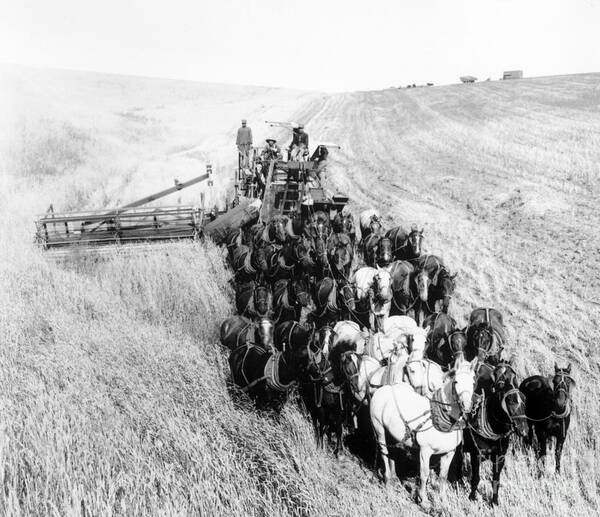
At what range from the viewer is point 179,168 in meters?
20.4

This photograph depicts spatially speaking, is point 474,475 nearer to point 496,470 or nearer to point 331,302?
point 496,470

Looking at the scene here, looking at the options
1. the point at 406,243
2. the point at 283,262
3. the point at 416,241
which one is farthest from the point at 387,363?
the point at 406,243

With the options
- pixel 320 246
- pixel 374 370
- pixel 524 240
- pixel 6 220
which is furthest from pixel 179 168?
pixel 374 370

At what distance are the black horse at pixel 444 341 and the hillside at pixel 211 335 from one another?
1283mm

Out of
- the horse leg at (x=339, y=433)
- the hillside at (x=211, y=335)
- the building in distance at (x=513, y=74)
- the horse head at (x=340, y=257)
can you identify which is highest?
the building in distance at (x=513, y=74)

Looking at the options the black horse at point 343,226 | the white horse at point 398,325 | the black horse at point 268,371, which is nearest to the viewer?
the black horse at point 268,371

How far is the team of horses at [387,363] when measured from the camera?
475 cm

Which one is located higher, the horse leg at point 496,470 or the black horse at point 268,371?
the black horse at point 268,371

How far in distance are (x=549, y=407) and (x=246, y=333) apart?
3.91 metres

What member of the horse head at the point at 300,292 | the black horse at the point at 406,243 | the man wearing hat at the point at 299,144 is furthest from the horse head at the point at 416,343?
the man wearing hat at the point at 299,144

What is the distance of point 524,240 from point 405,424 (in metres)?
7.93

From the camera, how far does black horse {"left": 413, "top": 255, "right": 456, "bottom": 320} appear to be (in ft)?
24.5

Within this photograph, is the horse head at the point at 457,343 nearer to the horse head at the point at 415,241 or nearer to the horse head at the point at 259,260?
the horse head at the point at 415,241

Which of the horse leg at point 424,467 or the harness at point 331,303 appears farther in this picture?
the harness at point 331,303
